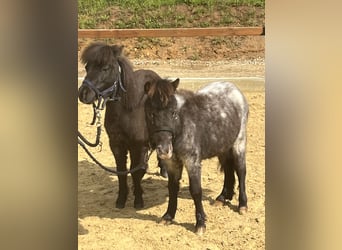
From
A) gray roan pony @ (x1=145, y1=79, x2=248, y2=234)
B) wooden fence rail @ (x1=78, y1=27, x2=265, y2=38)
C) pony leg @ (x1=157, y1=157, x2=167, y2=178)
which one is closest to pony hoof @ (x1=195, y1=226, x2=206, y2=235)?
gray roan pony @ (x1=145, y1=79, x2=248, y2=234)

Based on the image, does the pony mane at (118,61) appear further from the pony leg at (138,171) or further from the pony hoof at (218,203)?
the pony hoof at (218,203)

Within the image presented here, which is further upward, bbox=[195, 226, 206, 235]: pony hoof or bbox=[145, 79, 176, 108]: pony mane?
bbox=[145, 79, 176, 108]: pony mane

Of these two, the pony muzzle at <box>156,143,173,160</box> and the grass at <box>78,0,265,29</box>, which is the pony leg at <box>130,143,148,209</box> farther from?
the grass at <box>78,0,265,29</box>

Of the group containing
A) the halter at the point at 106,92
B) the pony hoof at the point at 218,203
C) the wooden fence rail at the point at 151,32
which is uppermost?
the wooden fence rail at the point at 151,32

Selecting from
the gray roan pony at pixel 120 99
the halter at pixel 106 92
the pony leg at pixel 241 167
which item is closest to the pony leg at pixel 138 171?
the gray roan pony at pixel 120 99

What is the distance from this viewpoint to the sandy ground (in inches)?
68.1

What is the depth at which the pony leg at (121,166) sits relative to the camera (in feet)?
6.17

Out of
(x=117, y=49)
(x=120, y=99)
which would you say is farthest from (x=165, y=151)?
(x=117, y=49)

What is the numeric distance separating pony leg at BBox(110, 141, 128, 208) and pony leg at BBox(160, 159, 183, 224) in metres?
0.18

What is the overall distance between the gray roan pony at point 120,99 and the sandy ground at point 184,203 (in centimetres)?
3

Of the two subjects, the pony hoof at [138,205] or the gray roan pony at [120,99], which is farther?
the pony hoof at [138,205]
